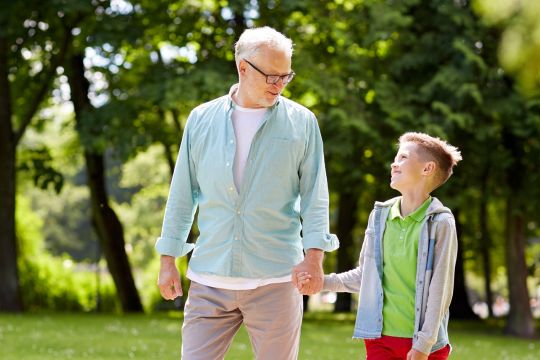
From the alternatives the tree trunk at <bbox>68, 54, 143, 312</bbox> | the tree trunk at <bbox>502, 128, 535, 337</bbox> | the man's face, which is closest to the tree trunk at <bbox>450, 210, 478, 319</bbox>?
the tree trunk at <bbox>502, 128, 535, 337</bbox>

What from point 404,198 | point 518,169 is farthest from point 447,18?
point 404,198

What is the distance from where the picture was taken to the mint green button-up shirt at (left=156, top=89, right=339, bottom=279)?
4.23 metres

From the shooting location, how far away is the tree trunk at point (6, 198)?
1931 cm

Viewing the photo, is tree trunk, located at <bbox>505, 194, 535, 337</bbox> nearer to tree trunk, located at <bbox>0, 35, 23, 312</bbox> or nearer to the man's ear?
tree trunk, located at <bbox>0, 35, 23, 312</bbox>

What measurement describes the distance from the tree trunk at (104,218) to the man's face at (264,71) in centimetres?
1667

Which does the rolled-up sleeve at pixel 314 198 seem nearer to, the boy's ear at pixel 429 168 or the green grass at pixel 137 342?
the boy's ear at pixel 429 168

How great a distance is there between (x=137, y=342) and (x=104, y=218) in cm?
882

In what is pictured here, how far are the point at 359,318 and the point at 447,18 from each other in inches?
601

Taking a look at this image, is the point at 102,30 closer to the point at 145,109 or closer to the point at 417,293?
the point at 145,109

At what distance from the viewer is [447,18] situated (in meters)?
19.0

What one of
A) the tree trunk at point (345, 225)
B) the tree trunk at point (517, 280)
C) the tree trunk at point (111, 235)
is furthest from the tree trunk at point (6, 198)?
the tree trunk at point (517, 280)

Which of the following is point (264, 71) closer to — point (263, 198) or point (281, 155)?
point (281, 155)

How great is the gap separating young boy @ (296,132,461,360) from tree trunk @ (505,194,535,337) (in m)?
15.8

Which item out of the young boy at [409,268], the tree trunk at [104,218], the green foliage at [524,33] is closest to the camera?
the young boy at [409,268]
